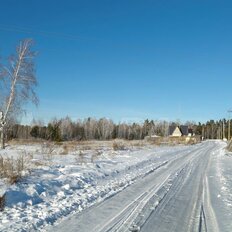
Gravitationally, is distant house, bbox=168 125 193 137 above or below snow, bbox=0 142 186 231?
above

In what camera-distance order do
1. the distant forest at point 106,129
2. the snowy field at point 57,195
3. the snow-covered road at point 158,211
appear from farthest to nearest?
the distant forest at point 106,129 < the snowy field at point 57,195 < the snow-covered road at point 158,211

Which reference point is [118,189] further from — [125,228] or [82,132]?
[82,132]

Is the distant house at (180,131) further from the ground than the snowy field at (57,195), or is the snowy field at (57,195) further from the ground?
the distant house at (180,131)

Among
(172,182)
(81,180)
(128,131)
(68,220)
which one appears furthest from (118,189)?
(128,131)

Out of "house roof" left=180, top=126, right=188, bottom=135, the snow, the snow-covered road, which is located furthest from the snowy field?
"house roof" left=180, top=126, right=188, bottom=135

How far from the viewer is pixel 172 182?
13469 millimetres

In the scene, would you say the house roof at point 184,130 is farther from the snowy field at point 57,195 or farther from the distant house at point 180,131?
the snowy field at point 57,195

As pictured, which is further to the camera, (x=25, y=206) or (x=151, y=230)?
(x=25, y=206)

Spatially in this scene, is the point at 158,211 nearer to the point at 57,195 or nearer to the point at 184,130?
the point at 57,195

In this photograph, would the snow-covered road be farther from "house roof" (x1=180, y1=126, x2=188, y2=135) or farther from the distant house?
"house roof" (x1=180, y1=126, x2=188, y2=135)

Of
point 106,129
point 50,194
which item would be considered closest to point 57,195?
point 50,194

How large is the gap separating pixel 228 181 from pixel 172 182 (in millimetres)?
2488

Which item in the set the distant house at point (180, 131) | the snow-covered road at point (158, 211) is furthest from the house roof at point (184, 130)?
the snow-covered road at point (158, 211)

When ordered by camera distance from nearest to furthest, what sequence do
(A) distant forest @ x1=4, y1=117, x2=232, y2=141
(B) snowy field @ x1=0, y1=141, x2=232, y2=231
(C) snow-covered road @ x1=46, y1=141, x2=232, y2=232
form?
(C) snow-covered road @ x1=46, y1=141, x2=232, y2=232
(B) snowy field @ x1=0, y1=141, x2=232, y2=231
(A) distant forest @ x1=4, y1=117, x2=232, y2=141
